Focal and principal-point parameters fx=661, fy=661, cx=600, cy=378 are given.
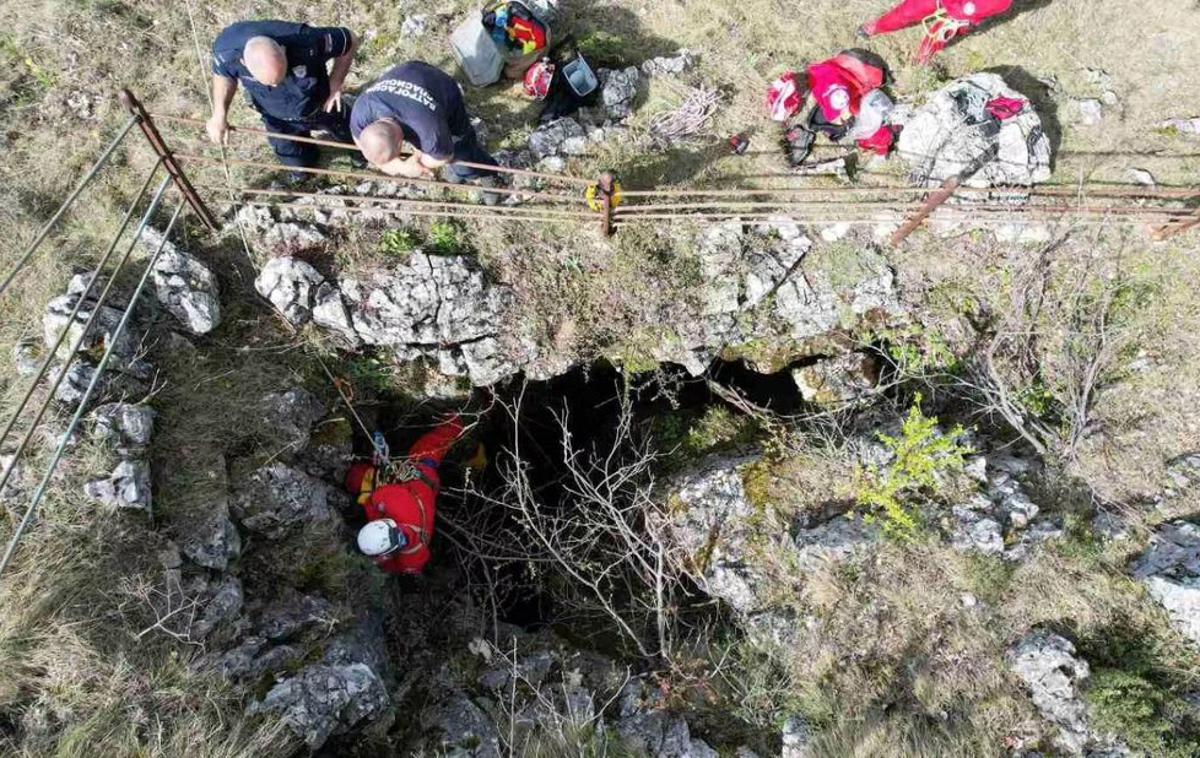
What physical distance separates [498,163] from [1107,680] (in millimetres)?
5865

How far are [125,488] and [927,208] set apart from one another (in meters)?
5.93

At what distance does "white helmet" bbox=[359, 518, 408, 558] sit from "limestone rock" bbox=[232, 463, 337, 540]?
28cm

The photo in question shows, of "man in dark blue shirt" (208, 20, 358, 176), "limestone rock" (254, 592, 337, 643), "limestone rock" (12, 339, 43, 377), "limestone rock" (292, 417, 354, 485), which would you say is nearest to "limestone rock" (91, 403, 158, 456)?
"limestone rock" (12, 339, 43, 377)

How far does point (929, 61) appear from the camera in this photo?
6.38m

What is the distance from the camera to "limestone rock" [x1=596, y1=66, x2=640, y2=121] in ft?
20.3

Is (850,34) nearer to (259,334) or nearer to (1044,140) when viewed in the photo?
(1044,140)

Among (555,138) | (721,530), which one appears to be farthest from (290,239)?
(721,530)

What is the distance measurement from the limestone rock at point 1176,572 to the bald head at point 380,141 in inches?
231

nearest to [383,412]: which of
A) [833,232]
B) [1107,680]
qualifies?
[833,232]

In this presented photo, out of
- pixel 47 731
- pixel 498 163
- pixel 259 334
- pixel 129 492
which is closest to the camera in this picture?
pixel 47 731

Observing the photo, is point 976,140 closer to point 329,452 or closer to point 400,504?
point 400,504

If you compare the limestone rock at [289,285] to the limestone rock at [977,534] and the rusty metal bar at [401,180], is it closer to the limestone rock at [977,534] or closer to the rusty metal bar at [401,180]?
the rusty metal bar at [401,180]

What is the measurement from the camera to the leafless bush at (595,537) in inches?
210

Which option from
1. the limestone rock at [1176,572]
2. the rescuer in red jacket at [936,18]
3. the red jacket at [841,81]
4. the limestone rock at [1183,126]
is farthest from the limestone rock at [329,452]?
the limestone rock at [1183,126]
